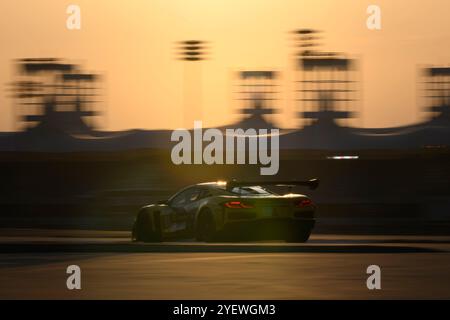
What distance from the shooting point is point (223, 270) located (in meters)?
15.1

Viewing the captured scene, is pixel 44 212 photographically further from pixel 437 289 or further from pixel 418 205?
pixel 437 289

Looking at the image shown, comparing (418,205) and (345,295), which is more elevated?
(345,295)

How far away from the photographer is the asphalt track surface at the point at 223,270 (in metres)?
12.1

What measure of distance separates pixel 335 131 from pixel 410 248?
383 feet

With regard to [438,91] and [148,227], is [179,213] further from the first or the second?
[438,91]

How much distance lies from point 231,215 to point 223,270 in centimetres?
512

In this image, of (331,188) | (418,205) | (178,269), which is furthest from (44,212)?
(178,269)

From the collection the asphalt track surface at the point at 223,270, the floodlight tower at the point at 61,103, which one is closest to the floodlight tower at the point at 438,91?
the floodlight tower at the point at 61,103

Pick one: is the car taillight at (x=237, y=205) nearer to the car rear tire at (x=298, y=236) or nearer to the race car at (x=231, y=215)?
the race car at (x=231, y=215)

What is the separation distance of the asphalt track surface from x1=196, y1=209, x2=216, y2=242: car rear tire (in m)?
0.37

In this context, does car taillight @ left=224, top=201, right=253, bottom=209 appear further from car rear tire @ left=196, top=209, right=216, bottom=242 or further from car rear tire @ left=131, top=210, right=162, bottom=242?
car rear tire @ left=131, top=210, right=162, bottom=242

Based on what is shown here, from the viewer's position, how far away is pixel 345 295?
466 inches

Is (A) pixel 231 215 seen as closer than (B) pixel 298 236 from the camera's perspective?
Yes

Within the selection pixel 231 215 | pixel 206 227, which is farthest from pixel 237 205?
pixel 206 227
